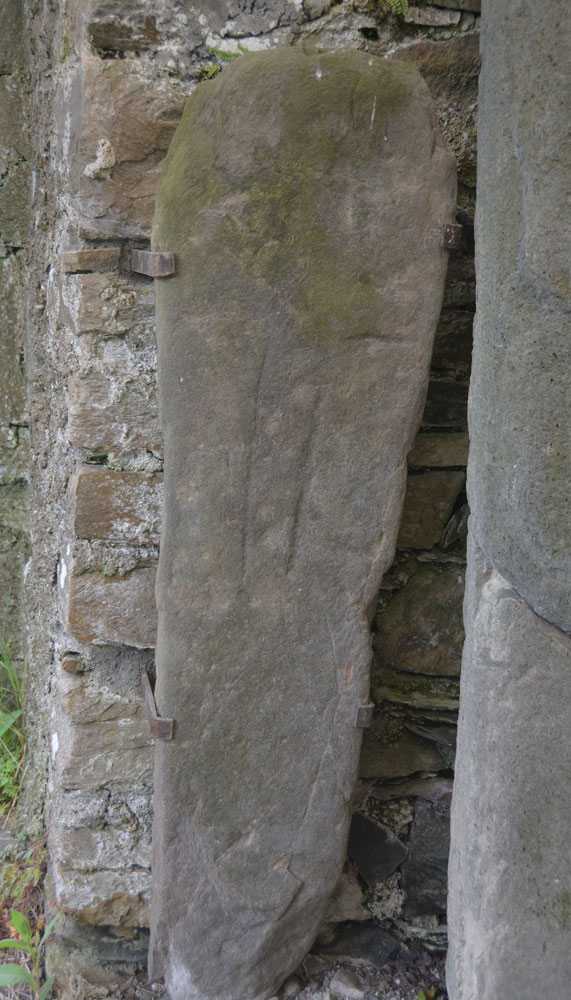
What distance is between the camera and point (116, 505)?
1623 millimetres

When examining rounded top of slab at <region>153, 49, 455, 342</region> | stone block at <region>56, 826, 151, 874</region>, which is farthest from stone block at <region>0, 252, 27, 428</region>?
stone block at <region>56, 826, 151, 874</region>

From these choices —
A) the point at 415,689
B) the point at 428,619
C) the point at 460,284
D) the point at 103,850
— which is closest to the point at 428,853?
the point at 415,689

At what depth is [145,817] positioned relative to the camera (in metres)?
1.76

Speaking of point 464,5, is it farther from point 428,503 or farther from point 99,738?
point 99,738

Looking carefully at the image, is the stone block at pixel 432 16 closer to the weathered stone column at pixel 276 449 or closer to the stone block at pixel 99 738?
the weathered stone column at pixel 276 449

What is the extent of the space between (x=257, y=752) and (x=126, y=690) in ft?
1.12

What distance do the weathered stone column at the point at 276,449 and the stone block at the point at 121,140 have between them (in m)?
0.10

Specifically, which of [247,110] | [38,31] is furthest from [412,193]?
[38,31]

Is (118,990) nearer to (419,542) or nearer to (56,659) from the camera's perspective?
(56,659)

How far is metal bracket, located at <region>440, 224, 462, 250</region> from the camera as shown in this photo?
142 cm


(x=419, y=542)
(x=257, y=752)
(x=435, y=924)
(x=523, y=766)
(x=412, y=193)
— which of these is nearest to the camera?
(x=523, y=766)

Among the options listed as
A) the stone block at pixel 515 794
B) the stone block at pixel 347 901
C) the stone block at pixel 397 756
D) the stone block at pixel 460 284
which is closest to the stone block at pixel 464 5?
the stone block at pixel 460 284

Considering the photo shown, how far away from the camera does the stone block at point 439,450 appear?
1685mm

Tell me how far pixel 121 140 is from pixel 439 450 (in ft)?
2.68
